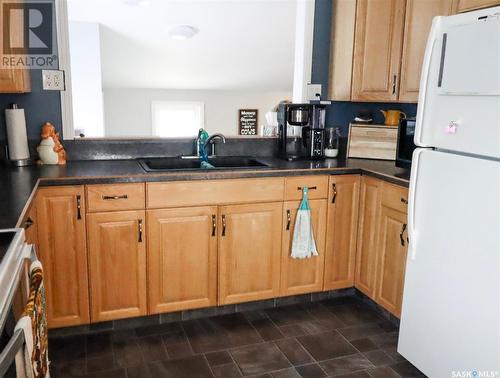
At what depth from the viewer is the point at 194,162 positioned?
9.57 feet

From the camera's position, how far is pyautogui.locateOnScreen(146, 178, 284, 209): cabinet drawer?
7.82ft

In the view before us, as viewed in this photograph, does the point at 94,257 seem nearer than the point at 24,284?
No

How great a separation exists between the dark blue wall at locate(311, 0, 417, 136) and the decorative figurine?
66.8 inches

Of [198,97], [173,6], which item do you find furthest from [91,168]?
[198,97]

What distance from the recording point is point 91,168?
250 cm

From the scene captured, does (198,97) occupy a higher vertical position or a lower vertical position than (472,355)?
higher

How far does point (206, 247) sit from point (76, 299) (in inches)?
28.4

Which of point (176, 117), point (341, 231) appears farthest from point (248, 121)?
point (341, 231)

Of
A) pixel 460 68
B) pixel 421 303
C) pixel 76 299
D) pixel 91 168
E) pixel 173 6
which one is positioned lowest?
pixel 76 299

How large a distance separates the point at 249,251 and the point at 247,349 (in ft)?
1.77

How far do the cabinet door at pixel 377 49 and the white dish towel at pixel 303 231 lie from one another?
79 cm

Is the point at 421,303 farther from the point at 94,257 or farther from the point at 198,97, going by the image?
the point at 198,97

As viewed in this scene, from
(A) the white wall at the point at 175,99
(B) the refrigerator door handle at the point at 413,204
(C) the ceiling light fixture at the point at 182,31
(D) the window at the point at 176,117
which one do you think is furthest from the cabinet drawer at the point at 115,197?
(D) the window at the point at 176,117
